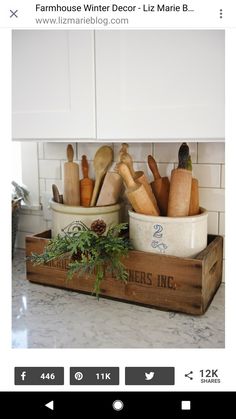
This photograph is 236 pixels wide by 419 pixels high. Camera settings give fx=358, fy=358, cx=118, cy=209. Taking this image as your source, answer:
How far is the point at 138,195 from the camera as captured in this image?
641mm

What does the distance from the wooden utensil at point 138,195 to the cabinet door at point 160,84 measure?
0.07 metres

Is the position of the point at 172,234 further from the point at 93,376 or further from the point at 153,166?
the point at 93,376

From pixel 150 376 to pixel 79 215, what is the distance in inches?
15.3

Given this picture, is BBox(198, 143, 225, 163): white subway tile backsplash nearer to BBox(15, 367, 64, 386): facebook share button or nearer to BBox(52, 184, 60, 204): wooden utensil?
BBox(52, 184, 60, 204): wooden utensil

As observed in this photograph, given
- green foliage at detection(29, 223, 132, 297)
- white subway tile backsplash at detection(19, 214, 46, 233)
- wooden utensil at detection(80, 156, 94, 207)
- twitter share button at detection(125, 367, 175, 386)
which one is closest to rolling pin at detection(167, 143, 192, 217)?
green foliage at detection(29, 223, 132, 297)
